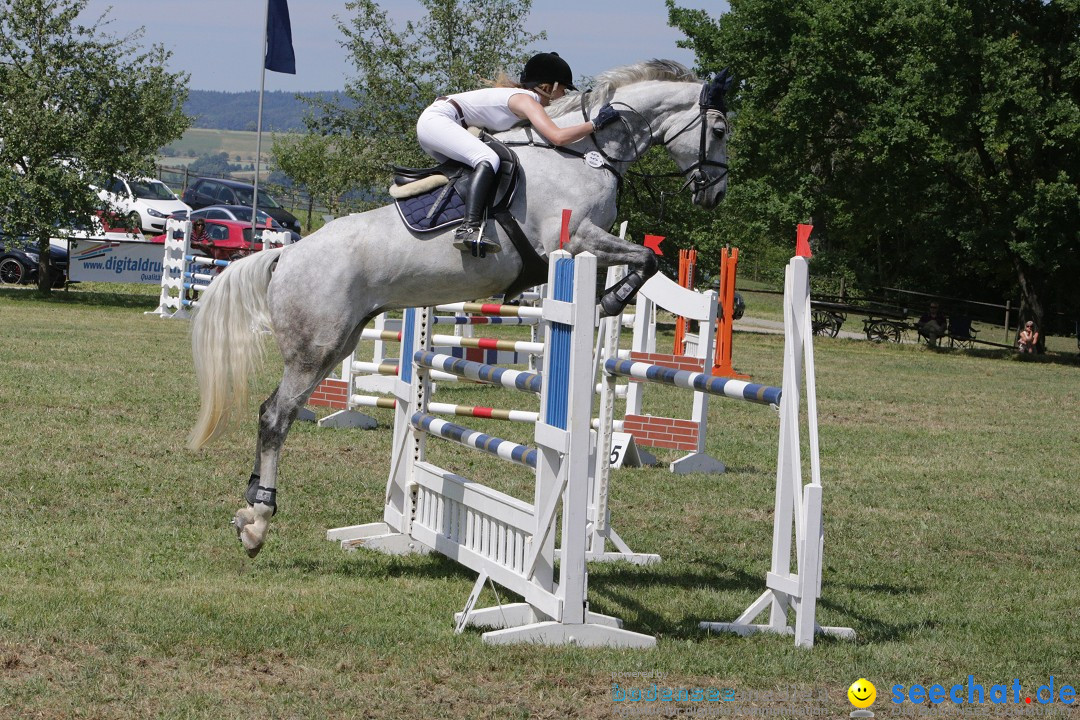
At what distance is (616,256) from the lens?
5109mm

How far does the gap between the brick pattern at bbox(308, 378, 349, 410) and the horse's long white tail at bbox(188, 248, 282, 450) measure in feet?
13.7

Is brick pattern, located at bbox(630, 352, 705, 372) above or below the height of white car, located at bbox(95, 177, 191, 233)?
below

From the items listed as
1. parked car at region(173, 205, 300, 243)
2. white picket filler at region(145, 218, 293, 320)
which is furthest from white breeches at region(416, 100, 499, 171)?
parked car at region(173, 205, 300, 243)

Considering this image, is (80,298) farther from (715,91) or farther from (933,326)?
(715,91)

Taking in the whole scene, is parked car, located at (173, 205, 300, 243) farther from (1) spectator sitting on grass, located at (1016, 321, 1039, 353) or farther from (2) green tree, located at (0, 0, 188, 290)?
(1) spectator sitting on grass, located at (1016, 321, 1039, 353)

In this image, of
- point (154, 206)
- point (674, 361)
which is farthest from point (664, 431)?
point (154, 206)

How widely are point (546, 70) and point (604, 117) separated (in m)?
0.42

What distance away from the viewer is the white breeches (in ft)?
16.6

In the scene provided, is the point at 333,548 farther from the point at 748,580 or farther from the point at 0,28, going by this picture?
the point at 0,28

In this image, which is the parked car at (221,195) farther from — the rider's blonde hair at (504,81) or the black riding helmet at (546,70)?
the black riding helmet at (546,70)

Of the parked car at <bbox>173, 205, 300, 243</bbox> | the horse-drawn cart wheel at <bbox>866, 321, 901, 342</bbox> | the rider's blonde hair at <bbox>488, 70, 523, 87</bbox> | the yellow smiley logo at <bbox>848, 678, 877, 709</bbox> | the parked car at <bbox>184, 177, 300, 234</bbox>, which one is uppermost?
the parked car at <bbox>184, 177, 300, 234</bbox>

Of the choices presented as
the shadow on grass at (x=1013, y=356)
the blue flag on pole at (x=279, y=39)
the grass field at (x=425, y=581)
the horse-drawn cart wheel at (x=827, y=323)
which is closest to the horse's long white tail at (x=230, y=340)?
the grass field at (x=425, y=581)

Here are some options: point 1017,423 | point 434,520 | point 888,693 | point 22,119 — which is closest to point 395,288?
point 434,520

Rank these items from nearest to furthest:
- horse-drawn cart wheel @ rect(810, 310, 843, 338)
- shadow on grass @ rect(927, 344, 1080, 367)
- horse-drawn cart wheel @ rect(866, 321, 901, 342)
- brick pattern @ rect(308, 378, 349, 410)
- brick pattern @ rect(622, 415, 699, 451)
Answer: brick pattern @ rect(622, 415, 699, 451), brick pattern @ rect(308, 378, 349, 410), shadow on grass @ rect(927, 344, 1080, 367), horse-drawn cart wheel @ rect(810, 310, 843, 338), horse-drawn cart wheel @ rect(866, 321, 901, 342)
